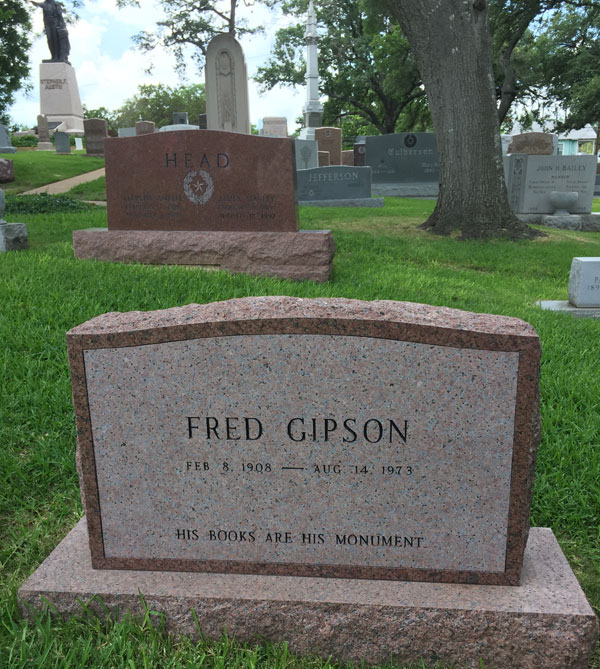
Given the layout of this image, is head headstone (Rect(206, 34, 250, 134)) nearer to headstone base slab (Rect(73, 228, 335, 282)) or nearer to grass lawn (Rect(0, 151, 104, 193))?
grass lawn (Rect(0, 151, 104, 193))

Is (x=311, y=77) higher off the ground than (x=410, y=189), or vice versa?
(x=311, y=77)

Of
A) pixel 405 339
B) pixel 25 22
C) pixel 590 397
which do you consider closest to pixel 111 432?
pixel 405 339

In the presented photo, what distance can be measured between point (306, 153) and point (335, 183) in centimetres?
430

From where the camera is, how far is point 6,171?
1530cm

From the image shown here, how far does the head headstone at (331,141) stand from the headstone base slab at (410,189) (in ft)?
19.6

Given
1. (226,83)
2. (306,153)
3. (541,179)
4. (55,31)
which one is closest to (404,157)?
(306,153)

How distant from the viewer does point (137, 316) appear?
6.56ft

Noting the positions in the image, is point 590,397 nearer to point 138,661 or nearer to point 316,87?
point 138,661

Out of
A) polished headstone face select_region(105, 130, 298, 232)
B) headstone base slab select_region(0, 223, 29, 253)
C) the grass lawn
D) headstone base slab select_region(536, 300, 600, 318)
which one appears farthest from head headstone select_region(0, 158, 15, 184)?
headstone base slab select_region(536, 300, 600, 318)

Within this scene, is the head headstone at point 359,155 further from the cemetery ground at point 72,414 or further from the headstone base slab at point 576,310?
the headstone base slab at point 576,310

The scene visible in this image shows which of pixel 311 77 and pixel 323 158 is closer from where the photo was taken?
pixel 323 158

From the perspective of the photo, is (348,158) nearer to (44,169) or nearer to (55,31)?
(44,169)

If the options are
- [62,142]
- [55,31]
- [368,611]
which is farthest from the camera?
[55,31]

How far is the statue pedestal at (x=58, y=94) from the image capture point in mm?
30594
